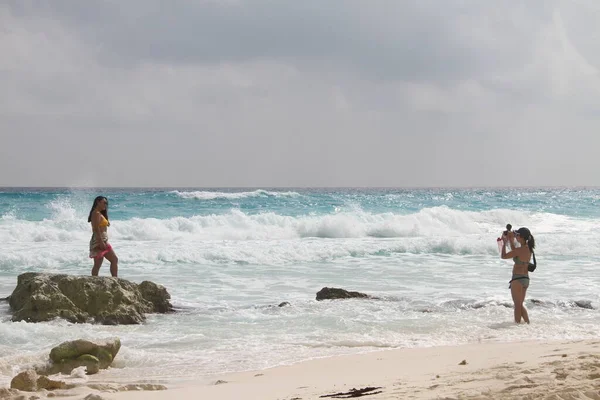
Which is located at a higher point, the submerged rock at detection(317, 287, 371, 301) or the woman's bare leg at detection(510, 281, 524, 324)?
the woman's bare leg at detection(510, 281, 524, 324)

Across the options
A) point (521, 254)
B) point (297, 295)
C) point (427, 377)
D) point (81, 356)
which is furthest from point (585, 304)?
point (81, 356)

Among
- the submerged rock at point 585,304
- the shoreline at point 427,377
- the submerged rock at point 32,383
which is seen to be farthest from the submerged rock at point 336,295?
the submerged rock at point 32,383

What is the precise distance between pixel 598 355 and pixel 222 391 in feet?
10.8

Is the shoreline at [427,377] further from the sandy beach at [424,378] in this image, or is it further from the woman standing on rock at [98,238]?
the woman standing on rock at [98,238]

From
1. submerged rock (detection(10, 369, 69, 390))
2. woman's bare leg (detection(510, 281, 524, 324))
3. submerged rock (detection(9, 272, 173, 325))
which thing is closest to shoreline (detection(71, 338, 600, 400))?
submerged rock (detection(10, 369, 69, 390))

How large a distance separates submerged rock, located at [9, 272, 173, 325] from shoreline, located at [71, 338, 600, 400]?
3.33m

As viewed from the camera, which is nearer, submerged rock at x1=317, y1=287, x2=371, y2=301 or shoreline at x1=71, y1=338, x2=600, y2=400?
shoreline at x1=71, y1=338, x2=600, y2=400

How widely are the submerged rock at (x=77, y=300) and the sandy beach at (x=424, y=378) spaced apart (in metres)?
3.35

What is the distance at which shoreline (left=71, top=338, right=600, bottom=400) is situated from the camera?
4418 mm

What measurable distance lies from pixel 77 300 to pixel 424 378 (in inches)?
219

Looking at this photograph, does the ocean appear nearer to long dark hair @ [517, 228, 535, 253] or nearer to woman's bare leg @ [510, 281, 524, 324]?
woman's bare leg @ [510, 281, 524, 324]

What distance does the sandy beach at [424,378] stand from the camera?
14.5 feet

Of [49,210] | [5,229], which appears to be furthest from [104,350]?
[49,210]

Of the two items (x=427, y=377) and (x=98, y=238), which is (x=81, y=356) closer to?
(x=427, y=377)
